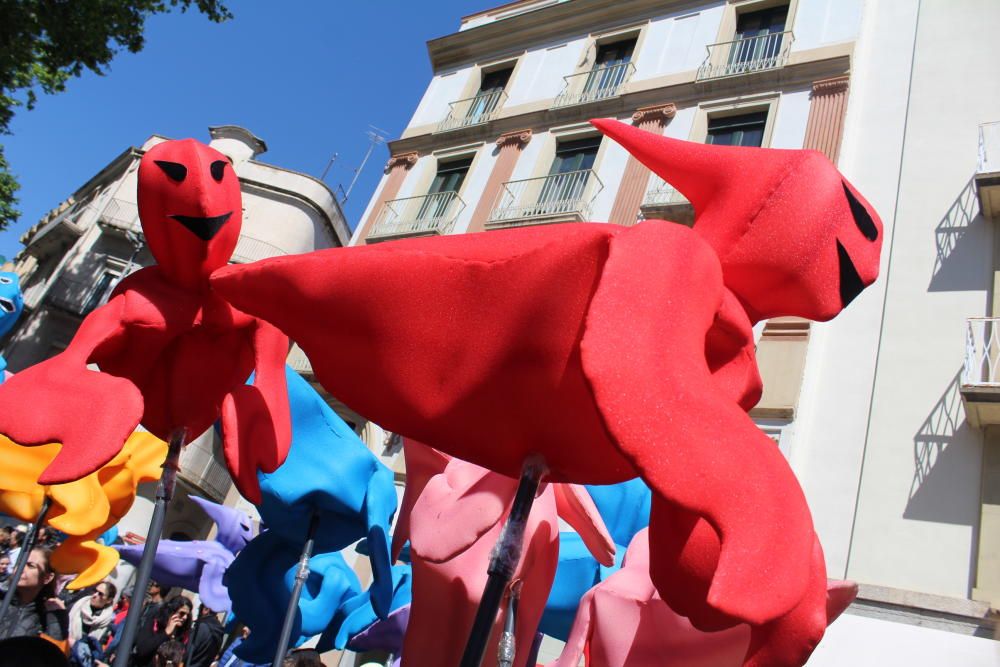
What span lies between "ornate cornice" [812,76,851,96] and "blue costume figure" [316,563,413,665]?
9118mm

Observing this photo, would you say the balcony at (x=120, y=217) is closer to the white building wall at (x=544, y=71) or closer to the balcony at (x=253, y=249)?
the balcony at (x=253, y=249)

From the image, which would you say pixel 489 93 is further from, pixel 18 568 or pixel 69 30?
pixel 18 568

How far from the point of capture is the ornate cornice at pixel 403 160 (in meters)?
15.8

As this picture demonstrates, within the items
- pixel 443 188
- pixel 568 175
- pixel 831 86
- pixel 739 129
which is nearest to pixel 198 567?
pixel 568 175

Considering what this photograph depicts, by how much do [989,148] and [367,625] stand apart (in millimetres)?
8854

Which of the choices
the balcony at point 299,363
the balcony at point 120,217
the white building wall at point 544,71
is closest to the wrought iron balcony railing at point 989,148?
the white building wall at point 544,71

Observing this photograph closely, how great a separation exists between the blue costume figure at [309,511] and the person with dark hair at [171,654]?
54.3 inches

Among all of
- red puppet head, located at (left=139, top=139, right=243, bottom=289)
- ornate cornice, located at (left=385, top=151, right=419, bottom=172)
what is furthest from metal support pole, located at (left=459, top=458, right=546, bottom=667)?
ornate cornice, located at (left=385, top=151, right=419, bottom=172)

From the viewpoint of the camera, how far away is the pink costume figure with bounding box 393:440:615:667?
1.84 metres

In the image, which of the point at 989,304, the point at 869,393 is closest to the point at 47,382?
the point at 869,393

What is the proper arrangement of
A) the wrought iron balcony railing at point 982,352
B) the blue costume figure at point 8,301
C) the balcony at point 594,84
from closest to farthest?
1. the blue costume figure at point 8,301
2. the wrought iron balcony railing at point 982,352
3. the balcony at point 594,84

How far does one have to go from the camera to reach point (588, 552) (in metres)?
3.63

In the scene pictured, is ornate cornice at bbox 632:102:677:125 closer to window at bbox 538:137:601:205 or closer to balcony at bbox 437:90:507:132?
window at bbox 538:137:601:205

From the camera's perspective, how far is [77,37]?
9.98m
